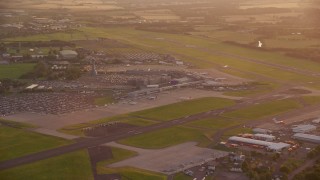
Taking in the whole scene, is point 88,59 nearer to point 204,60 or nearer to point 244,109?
point 204,60

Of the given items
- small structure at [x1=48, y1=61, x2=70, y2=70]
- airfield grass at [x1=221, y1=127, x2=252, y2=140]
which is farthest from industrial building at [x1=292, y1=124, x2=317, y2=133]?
small structure at [x1=48, y1=61, x2=70, y2=70]

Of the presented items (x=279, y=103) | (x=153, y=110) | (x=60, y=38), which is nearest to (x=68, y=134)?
(x=153, y=110)

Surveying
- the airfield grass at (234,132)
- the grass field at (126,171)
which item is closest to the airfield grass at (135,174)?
the grass field at (126,171)

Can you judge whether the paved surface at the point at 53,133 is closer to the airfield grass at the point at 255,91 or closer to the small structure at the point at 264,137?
the small structure at the point at 264,137

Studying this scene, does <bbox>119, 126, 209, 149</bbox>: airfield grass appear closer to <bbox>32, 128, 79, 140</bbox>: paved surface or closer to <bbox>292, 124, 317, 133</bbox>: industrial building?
<bbox>32, 128, 79, 140</bbox>: paved surface

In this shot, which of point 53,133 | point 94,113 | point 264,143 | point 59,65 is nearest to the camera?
point 264,143

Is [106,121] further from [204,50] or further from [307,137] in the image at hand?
[204,50]

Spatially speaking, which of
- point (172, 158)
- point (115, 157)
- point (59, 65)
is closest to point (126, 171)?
point (115, 157)
